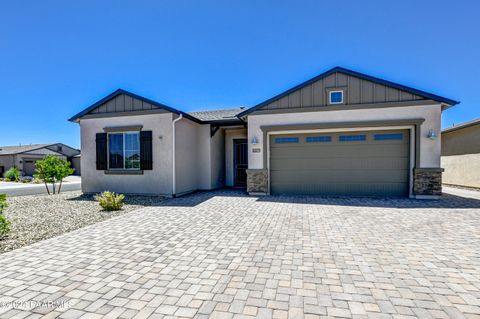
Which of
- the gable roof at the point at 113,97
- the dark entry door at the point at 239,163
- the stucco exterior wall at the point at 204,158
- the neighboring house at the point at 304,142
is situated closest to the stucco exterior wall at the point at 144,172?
the neighboring house at the point at 304,142

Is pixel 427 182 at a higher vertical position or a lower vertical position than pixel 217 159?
lower

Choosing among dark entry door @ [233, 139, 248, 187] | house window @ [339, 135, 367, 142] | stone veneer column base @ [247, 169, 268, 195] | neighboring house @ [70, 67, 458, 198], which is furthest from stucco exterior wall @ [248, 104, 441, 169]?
dark entry door @ [233, 139, 248, 187]

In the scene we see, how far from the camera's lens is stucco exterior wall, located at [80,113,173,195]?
8.90 m

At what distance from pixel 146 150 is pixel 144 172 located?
3.12ft

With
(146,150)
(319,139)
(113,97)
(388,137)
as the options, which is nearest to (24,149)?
(113,97)

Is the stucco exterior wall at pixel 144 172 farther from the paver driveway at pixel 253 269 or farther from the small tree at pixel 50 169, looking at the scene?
the paver driveway at pixel 253 269

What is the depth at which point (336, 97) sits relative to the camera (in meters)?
8.50

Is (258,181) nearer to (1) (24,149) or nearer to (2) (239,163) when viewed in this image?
(2) (239,163)

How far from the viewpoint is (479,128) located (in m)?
10.7

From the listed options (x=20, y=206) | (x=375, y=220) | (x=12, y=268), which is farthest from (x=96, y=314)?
(x=20, y=206)

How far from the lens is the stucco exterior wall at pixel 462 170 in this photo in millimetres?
10831

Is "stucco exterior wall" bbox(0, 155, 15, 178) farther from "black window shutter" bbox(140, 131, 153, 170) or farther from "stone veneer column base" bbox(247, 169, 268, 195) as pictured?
"stone veneer column base" bbox(247, 169, 268, 195)

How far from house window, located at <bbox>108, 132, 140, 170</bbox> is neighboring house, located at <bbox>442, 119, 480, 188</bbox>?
16.3 metres

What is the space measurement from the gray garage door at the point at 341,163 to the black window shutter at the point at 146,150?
201 inches
